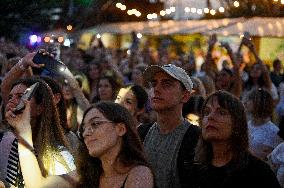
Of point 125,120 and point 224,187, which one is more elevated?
point 125,120

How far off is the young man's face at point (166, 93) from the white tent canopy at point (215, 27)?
13.5m

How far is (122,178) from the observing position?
3250 mm

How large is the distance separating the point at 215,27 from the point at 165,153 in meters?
15.7

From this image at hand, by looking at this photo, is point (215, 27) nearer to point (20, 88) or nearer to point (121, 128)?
point (20, 88)

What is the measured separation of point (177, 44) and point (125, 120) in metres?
23.0

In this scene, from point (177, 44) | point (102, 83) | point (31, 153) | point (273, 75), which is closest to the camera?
point (31, 153)

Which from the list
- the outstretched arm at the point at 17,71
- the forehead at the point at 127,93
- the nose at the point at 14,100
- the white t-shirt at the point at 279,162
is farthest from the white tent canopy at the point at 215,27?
the nose at the point at 14,100

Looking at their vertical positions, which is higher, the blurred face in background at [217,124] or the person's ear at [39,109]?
the person's ear at [39,109]

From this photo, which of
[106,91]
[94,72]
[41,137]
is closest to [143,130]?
[41,137]

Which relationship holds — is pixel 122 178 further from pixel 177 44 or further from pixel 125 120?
pixel 177 44

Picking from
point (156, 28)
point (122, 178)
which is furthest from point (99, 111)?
point (156, 28)

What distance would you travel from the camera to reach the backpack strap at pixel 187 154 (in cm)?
399

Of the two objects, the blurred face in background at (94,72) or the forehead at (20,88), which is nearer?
the forehead at (20,88)

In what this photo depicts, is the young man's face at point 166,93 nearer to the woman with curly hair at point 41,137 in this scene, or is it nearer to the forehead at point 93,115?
the woman with curly hair at point 41,137
